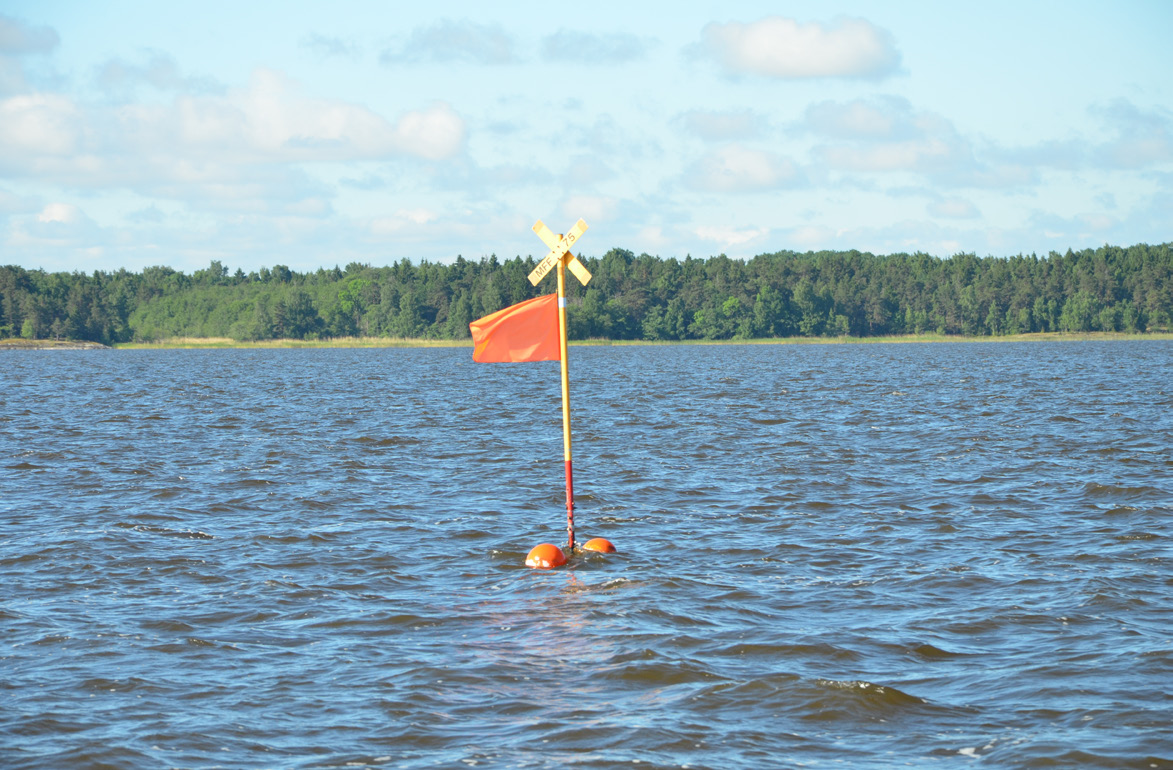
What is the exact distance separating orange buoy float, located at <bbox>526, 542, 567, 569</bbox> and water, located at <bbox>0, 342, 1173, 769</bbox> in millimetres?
331

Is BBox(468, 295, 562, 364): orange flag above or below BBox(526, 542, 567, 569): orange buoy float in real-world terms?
above

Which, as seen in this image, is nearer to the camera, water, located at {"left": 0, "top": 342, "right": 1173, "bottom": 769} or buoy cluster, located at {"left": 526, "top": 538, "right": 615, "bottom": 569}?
water, located at {"left": 0, "top": 342, "right": 1173, "bottom": 769}

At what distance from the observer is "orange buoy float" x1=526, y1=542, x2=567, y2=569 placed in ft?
56.7

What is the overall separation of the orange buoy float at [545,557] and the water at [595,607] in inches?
13.0

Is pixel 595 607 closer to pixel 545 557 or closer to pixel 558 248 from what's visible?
pixel 545 557

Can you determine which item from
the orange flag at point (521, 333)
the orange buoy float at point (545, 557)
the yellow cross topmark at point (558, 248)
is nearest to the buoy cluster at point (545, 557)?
the orange buoy float at point (545, 557)

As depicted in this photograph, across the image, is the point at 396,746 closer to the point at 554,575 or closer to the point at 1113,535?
the point at 554,575

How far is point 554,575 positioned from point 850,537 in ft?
19.1

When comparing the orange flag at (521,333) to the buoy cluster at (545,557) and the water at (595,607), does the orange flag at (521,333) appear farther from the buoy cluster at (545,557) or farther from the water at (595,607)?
the water at (595,607)

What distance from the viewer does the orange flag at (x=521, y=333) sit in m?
17.6

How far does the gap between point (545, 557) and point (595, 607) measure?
2601 millimetres

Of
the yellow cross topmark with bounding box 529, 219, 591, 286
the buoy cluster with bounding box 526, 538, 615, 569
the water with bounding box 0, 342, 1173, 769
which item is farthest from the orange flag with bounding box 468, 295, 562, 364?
the water with bounding box 0, 342, 1173, 769

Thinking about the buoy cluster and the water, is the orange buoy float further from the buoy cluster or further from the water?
the water

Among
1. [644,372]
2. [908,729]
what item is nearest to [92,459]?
A: [908,729]
